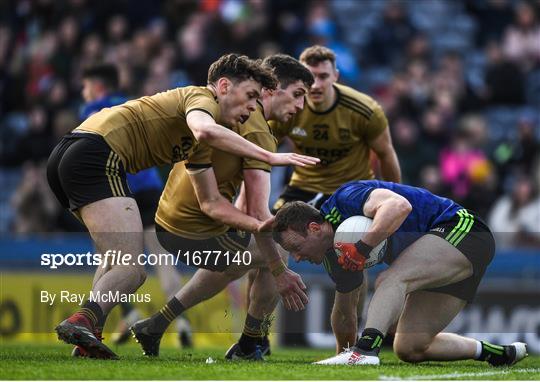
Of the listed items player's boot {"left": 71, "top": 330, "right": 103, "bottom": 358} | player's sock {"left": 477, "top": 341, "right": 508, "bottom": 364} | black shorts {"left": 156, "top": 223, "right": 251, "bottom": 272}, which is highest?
black shorts {"left": 156, "top": 223, "right": 251, "bottom": 272}

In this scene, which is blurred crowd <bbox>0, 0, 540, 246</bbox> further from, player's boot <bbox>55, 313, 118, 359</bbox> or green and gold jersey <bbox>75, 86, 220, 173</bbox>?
player's boot <bbox>55, 313, 118, 359</bbox>

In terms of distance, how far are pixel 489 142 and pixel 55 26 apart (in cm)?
694

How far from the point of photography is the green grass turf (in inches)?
304

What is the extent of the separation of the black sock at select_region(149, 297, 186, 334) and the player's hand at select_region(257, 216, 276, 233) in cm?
126

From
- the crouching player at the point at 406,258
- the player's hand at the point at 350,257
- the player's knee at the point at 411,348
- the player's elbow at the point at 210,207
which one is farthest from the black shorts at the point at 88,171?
the player's knee at the point at 411,348

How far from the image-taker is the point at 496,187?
16328mm

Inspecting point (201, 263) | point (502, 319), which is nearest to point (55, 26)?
point (502, 319)

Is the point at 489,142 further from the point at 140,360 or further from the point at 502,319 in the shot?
the point at 140,360

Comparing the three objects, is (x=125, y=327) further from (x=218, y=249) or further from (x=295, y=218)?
(x=295, y=218)

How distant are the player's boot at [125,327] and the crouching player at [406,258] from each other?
11.0ft

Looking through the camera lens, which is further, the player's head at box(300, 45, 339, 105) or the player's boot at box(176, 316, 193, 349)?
the player's boot at box(176, 316, 193, 349)

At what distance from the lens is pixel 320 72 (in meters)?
11.0

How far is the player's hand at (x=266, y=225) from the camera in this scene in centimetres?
877

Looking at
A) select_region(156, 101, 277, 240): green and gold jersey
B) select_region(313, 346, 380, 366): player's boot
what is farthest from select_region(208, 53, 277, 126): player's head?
select_region(313, 346, 380, 366): player's boot
